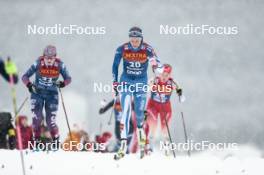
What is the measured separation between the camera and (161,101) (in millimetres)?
8023

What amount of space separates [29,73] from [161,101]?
206 cm

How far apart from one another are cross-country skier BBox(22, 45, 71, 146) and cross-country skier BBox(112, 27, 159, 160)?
828 millimetres

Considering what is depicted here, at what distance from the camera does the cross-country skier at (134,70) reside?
7.70 metres

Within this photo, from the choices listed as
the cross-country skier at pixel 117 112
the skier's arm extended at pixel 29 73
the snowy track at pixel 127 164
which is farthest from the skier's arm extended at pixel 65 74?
the snowy track at pixel 127 164

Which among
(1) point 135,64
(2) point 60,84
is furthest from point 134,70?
(2) point 60,84

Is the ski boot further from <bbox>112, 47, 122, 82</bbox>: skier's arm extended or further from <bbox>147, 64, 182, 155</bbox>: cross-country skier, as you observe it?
<bbox>112, 47, 122, 82</bbox>: skier's arm extended

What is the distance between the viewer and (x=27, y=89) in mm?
7902

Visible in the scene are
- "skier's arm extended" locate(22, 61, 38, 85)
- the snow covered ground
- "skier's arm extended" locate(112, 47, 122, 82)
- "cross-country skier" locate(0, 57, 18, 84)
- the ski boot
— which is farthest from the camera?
"skier's arm extended" locate(22, 61, 38, 85)

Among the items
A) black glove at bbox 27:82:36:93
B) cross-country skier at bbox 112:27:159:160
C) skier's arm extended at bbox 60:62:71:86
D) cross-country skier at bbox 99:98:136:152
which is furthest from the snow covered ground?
skier's arm extended at bbox 60:62:71:86

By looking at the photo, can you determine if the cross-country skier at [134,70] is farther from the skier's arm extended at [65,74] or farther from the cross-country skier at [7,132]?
the cross-country skier at [7,132]

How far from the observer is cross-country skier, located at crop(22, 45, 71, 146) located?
309 inches

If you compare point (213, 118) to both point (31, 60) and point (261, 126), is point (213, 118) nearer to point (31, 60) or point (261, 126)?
point (261, 126)

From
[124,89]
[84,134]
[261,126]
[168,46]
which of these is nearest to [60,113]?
[84,134]

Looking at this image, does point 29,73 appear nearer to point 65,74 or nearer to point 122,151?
point 65,74
